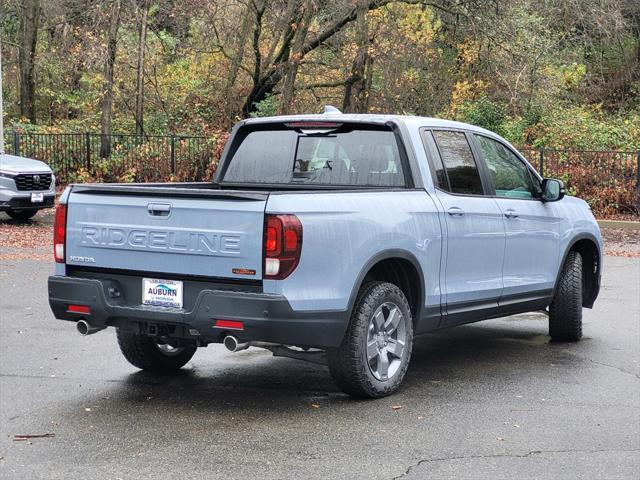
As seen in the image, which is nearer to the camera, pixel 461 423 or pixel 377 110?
pixel 461 423

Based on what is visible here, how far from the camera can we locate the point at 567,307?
8.81 m

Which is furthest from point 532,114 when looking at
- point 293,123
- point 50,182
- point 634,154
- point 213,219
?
point 213,219

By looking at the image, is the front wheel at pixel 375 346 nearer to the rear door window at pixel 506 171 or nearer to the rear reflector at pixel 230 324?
the rear reflector at pixel 230 324

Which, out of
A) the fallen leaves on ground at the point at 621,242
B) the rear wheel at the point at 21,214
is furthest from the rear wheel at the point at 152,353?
the rear wheel at the point at 21,214

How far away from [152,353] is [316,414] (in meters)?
1.69

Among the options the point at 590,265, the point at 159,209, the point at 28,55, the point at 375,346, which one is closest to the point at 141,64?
the point at 28,55

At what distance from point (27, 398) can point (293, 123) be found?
9.12 ft

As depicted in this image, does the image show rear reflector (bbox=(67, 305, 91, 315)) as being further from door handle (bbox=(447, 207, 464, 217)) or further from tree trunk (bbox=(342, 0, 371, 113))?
tree trunk (bbox=(342, 0, 371, 113))

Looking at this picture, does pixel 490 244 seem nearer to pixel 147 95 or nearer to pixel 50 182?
pixel 50 182

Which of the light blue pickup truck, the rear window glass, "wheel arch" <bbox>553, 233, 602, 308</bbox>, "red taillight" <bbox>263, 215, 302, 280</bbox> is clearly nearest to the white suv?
the light blue pickup truck

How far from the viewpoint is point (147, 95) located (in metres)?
32.0

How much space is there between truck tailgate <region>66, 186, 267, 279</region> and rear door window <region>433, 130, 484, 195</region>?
208 centimetres

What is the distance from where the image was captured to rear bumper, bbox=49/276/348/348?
19.7ft

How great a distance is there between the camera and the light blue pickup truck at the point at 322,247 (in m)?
6.10
